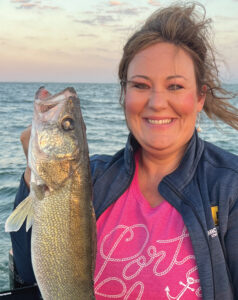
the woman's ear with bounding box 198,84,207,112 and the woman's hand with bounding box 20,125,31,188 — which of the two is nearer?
the woman's hand with bounding box 20,125,31,188

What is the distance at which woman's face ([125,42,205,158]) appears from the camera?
2.76 meters

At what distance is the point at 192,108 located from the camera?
9.30 feet

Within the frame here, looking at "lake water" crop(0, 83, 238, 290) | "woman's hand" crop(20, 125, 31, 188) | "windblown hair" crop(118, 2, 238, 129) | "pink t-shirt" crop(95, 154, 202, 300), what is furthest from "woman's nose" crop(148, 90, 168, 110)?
"lake water" crop(0, 83, 238, 290)

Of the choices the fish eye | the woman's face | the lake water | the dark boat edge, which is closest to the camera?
the fish eye

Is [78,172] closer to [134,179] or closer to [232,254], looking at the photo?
[134,179]

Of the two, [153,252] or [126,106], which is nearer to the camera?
[153,252]

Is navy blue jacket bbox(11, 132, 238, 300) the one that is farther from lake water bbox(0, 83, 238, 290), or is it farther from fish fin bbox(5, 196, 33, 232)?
lake water bbox(0, 83, 238, 290)

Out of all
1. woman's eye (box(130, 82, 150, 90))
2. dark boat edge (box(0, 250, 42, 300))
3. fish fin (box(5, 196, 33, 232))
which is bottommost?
dark boat edge (box(0, 250, 42, 300))

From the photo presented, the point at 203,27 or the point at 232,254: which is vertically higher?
the point at 203,27

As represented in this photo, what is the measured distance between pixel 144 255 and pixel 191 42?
1.51 metres

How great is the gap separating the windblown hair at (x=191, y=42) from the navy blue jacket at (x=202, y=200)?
42cm

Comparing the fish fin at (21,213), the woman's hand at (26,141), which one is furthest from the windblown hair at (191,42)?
the fish fin at (21,213)

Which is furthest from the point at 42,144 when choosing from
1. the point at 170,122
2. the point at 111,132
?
the point at 111,132

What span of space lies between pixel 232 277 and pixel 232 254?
0.51 ft
